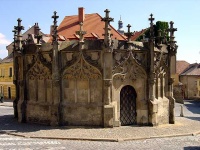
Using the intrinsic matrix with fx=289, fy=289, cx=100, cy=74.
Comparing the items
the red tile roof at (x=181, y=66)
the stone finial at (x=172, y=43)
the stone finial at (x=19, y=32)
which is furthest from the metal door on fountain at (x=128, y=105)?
the red tile roof at (x=181, y=66)

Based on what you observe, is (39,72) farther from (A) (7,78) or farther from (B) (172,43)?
(A) (7,78)

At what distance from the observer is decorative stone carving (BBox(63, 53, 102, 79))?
17380 millimetres

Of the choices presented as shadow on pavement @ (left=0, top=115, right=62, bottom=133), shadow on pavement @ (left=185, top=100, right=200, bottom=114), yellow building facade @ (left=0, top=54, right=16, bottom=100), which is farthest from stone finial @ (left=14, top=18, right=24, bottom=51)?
yellow building facade @ (left=0, top=54, right=16, bottom=100)

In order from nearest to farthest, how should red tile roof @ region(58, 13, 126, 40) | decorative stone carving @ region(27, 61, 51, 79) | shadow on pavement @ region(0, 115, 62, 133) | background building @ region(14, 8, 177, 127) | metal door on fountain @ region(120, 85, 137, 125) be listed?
shadow on pavement @ region(0, 115, 62, 133)
background building @ region(14, 8, 177, 127)
metal door on fountain @ region(120, 85, 137, 125)
decorative stone carving @ region(27, 61, 51, 79)
red tile roof @ region(58, 13, 126, 40)

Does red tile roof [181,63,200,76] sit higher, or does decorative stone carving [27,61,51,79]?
red tile roof [181,63,200,76]

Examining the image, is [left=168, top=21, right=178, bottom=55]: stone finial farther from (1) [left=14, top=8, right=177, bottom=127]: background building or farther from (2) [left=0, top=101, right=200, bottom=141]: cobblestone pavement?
(2) [left=0, top=101, right=200, bottom=141]: cobblestone pavement

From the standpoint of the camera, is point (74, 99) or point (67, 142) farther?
point (74, 99)

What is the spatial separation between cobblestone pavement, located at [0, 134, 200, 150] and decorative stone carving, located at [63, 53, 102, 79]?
475 centimetres

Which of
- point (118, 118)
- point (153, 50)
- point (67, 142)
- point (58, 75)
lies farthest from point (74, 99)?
point (153, 50)

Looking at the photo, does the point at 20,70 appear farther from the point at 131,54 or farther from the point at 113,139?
the point at 113,139

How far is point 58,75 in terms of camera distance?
1767 centimetres

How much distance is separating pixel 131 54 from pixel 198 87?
40.5 metres

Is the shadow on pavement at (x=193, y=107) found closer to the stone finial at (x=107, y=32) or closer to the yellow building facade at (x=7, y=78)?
the stone finial at (x=107, y=32)

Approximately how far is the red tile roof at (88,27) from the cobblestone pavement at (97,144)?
77.1 ft
